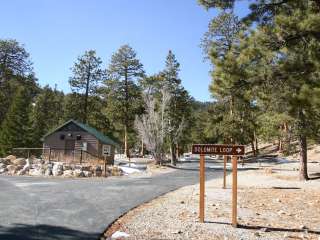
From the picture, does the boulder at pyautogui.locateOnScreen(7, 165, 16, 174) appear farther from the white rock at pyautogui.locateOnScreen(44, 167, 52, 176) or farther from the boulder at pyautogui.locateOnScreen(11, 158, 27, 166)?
the white rock at pyautogui.locateOnScreen(44, 167, 52, 176)

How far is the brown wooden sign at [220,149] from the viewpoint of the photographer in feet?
30.2

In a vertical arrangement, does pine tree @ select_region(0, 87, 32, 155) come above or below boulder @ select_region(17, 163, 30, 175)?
above

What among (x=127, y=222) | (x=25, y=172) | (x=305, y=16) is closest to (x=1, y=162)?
(x=25, y=172)

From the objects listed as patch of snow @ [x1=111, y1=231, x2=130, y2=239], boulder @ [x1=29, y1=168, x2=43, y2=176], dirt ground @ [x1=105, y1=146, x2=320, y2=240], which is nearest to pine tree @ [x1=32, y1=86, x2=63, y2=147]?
boulder @ [x1=29, y1=168, x2=43, y2=176]

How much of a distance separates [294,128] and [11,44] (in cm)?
4250

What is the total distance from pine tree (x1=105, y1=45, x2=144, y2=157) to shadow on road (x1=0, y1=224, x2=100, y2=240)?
146ft

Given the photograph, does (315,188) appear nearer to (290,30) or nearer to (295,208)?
(295,208)

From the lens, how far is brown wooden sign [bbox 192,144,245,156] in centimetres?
920

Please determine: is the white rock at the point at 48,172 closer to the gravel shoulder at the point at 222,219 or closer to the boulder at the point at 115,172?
the boulder at the point at 115,172

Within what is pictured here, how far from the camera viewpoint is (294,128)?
21.2 meters

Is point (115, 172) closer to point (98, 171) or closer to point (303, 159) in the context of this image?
point (98, 171)

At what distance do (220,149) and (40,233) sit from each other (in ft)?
13.6

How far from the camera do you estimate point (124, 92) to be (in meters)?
54.0

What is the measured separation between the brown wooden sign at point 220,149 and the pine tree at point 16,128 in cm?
3379
